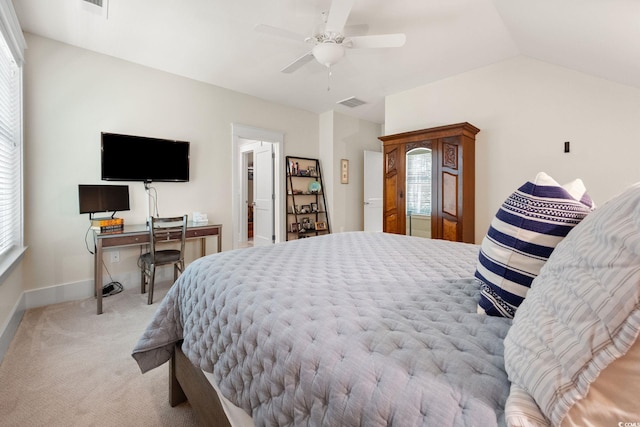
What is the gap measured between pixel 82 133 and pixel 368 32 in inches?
A: 125

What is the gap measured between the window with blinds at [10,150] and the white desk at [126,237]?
2.03 ft

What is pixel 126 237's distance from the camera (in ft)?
9.47

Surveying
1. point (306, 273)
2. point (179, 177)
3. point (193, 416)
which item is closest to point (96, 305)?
point (179, 177)

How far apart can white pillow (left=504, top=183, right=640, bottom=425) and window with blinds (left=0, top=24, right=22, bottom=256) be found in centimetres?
342

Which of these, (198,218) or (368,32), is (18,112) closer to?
(198,218)

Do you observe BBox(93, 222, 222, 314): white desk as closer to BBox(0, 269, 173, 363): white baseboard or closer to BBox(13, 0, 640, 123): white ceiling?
BBox(0, 269, 173, 363): white baseboard

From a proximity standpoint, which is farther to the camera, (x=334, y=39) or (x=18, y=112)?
(x=18, y=112)

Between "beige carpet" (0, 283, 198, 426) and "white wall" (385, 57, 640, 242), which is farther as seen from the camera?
"white wall" (385, 57, 640, 242)

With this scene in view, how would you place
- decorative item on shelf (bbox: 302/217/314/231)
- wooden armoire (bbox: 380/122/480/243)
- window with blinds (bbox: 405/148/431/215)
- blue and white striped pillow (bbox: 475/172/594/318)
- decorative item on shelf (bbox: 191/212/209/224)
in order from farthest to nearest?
1. decorative item on shelf (bbox: 302/217/314/231)
2. decorative item on shelf (bbox: 191/212/209/224)
3. window with blinds (bbox: 405/148/431/215)
4. wooden armoire (bbox: 380/122/480/243)
5. blue and white striped pillow (bbox: 475/172/594/318)

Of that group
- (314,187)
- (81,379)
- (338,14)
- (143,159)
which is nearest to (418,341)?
(81,379)

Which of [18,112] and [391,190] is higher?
[18,112]

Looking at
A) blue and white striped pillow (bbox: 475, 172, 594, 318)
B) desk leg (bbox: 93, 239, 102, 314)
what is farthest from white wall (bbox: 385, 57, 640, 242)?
desk leg (bbox: 93, 239, 102, 314)

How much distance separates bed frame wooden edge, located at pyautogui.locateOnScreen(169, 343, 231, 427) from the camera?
1.14m

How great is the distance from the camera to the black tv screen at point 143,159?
317cm
